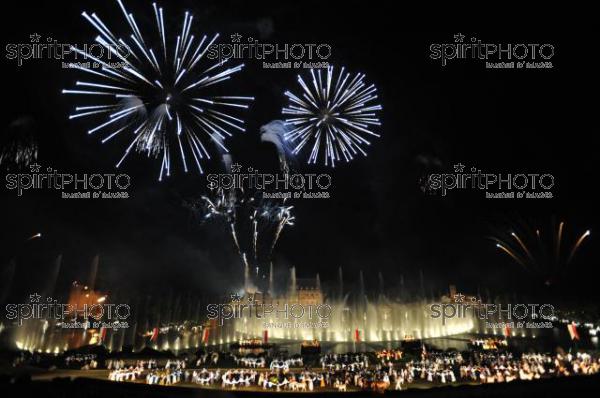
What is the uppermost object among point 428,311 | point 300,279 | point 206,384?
point 300,279

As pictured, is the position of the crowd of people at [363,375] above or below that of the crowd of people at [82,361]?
below

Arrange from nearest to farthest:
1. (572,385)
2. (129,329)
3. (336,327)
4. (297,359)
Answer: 1. (572,385)
2. (297,359)
3. (129,329)
4. (336,327)

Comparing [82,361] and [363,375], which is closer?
[363,375]

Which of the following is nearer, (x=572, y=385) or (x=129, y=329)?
(x=572, y=385)

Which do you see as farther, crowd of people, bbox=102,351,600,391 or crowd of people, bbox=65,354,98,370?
crowd of people, bbox=65,354,98,370

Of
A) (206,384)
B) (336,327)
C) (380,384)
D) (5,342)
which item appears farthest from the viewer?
(336,327)

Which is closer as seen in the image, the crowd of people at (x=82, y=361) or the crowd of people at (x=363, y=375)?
the crowd of people at (x=363, y=375)

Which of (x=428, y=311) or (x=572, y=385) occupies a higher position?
(x=428, y=311)

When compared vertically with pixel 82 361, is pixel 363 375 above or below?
below

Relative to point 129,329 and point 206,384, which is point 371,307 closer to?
point 129,329

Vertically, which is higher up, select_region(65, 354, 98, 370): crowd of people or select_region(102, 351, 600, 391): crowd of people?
select_region(65, 354, 98, 370): crowd of people

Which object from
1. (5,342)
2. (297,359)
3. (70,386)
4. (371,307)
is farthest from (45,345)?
(371,307)
